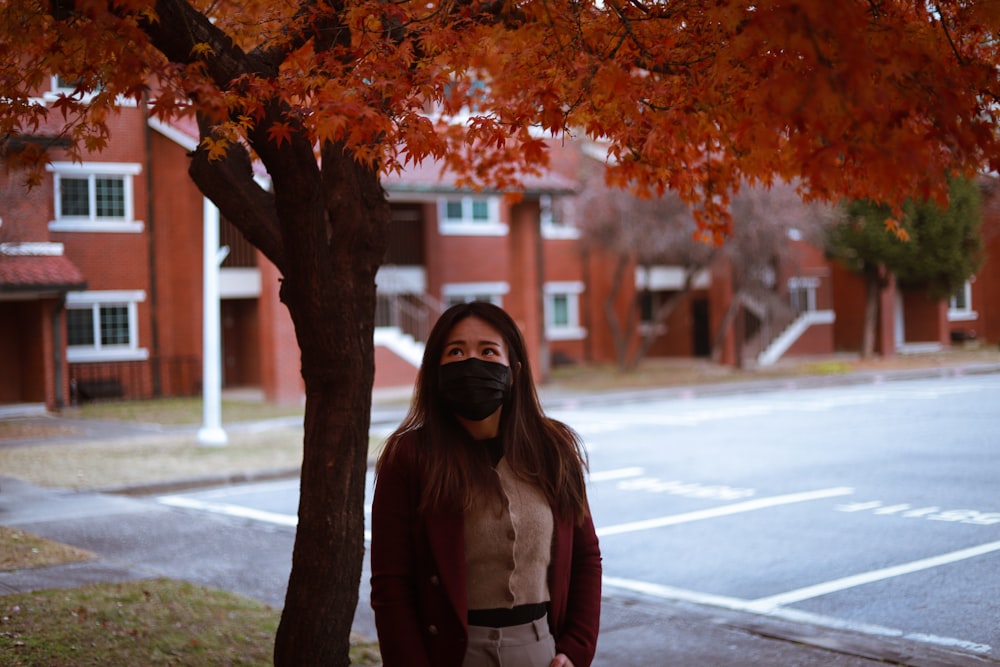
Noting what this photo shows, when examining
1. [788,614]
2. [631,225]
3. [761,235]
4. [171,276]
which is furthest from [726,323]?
[788,614]

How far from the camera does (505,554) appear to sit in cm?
345

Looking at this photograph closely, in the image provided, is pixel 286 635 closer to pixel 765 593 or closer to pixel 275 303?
pixel 765 593

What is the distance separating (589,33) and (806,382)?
83.8 feet

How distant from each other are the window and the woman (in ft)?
130

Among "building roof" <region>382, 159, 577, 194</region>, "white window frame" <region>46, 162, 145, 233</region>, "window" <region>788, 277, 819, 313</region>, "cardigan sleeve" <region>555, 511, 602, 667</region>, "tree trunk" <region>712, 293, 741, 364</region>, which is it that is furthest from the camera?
"window" <region>788, 277, 819, 313</region>

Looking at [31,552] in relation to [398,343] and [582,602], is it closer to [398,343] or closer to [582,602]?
[582,602]

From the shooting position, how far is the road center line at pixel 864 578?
8031 millimetres

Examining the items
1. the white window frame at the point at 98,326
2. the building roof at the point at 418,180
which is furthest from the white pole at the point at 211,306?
the white window frame at the point at 98,326

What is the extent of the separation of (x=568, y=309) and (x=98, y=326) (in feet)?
53.3

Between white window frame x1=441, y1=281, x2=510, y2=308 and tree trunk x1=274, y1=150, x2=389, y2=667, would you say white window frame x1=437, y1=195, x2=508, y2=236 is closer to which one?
white window frame x1=441, y1=281, x2=510, y2=308

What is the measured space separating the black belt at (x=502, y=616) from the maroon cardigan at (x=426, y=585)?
6cm

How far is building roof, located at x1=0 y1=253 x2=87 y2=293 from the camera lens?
955 inches

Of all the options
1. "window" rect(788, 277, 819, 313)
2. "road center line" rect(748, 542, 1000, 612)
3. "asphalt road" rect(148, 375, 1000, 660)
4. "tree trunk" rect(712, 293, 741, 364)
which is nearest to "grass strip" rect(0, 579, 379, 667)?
"asphalt road" rect(148, 375, 1000, 660)

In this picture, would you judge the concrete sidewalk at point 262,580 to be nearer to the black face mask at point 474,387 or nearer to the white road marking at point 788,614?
the white road marking at point 788,614
